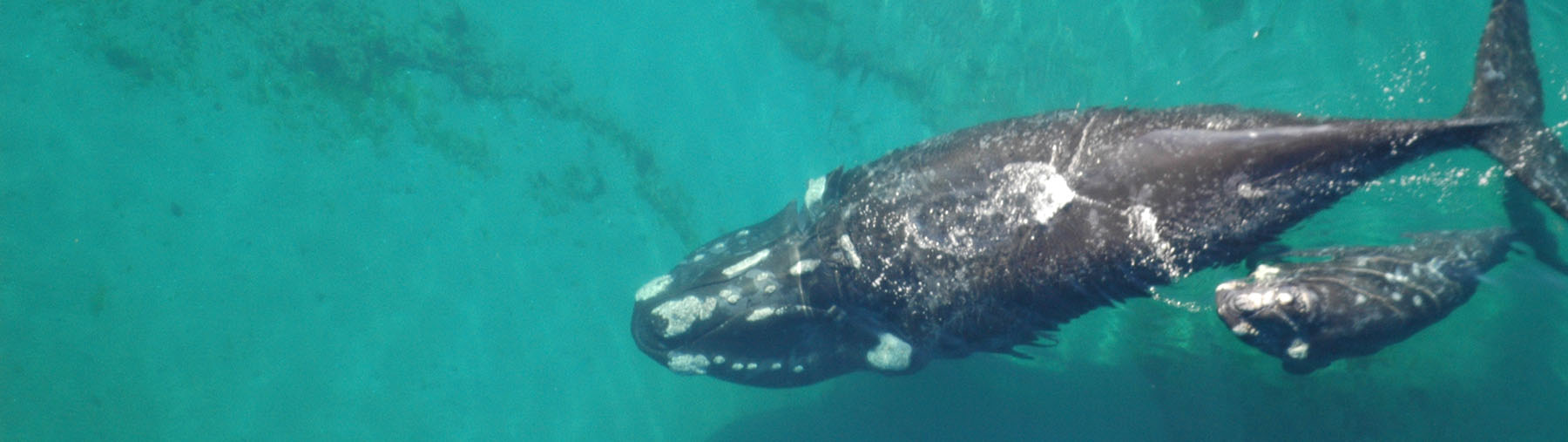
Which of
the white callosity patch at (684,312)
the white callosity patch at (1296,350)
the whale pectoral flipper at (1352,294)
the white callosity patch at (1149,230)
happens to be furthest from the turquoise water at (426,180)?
the white callosity patch at (1296,350)

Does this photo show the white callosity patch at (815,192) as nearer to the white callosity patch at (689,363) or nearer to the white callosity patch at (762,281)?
the white callosity patch at (762,281)

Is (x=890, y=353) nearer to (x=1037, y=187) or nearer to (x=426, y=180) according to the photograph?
(x=1037, y=187)

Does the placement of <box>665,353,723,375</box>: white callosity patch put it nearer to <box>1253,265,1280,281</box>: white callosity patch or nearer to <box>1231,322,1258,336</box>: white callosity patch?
<box>1231,322,1258,336</box>: white callosity patch

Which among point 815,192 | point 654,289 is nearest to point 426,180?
point 654,289

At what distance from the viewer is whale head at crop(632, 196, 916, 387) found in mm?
6496

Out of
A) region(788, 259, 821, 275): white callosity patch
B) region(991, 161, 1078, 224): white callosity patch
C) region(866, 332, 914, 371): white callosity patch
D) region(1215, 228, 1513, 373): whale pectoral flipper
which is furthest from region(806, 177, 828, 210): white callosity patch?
region(1215, 228, 1513, 373): whale pectoral flipper

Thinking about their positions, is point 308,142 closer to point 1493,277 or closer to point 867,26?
point 867,26

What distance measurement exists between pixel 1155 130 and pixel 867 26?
823 centimetres

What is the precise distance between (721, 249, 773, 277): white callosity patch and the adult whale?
2cm

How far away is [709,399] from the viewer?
1112 centimetres

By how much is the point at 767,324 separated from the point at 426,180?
937cm

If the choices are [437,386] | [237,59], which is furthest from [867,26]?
[237,59]

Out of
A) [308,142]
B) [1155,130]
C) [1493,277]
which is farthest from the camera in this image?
[308,142]

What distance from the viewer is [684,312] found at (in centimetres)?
675
